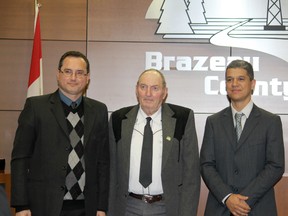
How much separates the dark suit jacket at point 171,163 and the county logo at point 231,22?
174 cm

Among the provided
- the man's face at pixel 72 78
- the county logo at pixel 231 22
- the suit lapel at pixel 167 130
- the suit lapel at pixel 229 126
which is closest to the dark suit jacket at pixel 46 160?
the man's face at pixel 72 78

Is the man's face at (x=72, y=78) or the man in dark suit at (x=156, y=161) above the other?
the man's face at (x=72, y=78)

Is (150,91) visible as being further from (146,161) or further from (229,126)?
(229,126)

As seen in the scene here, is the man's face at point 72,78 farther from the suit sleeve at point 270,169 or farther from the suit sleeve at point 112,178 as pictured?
the suit sleeve at point 270,169

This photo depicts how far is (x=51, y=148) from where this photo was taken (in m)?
2.98

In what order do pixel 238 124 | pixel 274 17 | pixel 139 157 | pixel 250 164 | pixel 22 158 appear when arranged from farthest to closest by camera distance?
pixel 274 17, pixel 238 124, pixel 250 164, pixel 139 157, pixel 22 158

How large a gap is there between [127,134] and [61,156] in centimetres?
52

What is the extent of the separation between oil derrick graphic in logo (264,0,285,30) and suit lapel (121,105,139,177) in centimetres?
220

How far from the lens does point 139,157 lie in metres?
3.15

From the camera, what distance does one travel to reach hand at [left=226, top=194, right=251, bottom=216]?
3.15 m

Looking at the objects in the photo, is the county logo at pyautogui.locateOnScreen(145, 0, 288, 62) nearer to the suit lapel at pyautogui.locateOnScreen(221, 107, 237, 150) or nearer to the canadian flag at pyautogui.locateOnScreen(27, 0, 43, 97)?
the canadian flag at pyautogui.locateOnScreen(27, 0, 43, 97)

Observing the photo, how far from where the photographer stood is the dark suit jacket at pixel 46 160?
2930mm

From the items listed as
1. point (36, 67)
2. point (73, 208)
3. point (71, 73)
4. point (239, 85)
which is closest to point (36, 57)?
point (36, 67)

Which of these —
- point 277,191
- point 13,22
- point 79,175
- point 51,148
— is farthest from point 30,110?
point 277,191
